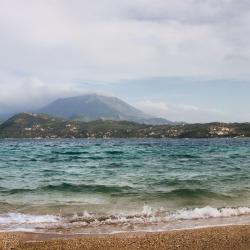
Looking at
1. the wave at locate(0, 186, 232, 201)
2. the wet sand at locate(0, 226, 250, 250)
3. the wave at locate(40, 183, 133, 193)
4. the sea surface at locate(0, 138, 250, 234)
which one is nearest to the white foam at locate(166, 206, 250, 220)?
the sea surface at locate(0, 138, 250, 234)

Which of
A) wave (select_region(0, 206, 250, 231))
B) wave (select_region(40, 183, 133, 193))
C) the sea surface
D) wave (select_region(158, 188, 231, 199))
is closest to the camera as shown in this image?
wave (select_region(0, 206, 250, 231))

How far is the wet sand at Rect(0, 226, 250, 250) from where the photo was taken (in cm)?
1448

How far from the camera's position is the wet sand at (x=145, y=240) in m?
14.5

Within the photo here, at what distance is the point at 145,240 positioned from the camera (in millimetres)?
15195

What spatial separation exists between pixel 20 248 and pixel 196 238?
5.45 meters

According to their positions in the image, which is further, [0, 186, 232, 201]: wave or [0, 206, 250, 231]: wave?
[0, 186, 232, 201]: wave

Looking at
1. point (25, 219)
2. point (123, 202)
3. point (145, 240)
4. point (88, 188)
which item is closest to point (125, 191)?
point (88, 188)

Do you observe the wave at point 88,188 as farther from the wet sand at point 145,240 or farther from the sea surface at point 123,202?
the wet sand at point 145,240

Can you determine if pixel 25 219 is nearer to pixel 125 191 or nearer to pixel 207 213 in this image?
pixel 207 213

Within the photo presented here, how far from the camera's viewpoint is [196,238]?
15.2m

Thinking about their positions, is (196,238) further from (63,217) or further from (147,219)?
(63,217)

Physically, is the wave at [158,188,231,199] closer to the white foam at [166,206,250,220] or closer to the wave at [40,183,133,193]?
the wave at [40,183,133,193]

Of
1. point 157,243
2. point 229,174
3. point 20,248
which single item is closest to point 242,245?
point 157,243

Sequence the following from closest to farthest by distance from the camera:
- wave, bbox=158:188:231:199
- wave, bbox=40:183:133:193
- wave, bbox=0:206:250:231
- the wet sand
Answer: the wet sand → wave, bbox=0:206:250:231 → wave, bbox=158:188:231:199 → wave, bbox=40:183:133:193
